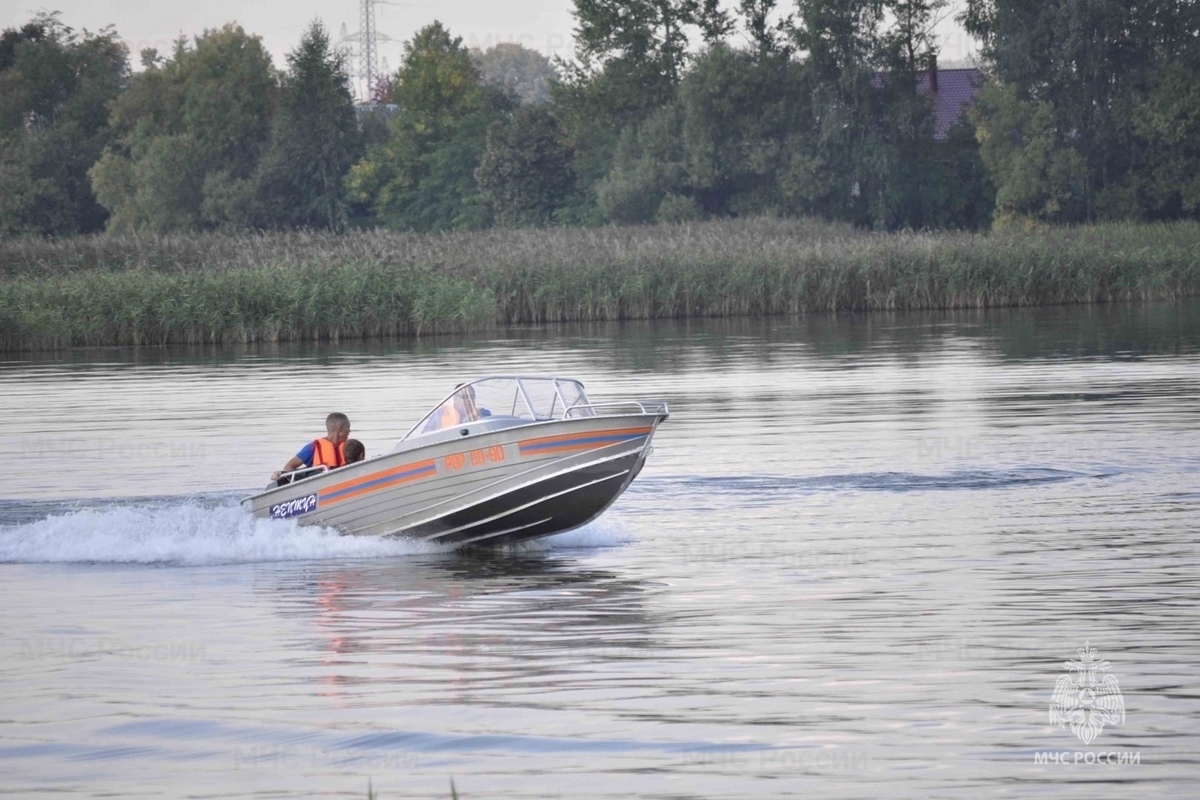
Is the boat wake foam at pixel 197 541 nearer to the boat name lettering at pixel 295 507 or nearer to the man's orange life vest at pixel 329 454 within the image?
the boat name lettering at pixel 295 507

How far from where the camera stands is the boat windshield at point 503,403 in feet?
52.7

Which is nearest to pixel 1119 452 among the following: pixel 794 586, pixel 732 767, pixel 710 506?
pixel 710 506

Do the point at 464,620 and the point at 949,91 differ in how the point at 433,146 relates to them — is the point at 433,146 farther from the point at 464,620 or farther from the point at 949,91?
the point at 464,620

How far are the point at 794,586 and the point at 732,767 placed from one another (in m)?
4.91

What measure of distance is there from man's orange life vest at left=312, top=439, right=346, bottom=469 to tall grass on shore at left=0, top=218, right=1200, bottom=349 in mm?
30361

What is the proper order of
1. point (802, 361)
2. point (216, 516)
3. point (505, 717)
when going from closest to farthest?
point (505, 717)
point (216, 516)
point (802, 361)

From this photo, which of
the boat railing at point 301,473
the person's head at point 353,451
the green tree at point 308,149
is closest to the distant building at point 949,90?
the green tree at point 308,149

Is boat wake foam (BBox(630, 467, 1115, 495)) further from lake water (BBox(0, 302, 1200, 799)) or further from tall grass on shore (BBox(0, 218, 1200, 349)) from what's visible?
tall grass on shore (BBox(0, 218, 1200, 349))

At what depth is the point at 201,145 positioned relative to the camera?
95.4 metres

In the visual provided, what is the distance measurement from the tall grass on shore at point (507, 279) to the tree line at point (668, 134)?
55.5ft

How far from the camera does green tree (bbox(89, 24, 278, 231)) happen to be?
93875mm

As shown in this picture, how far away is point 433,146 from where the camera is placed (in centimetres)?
9712

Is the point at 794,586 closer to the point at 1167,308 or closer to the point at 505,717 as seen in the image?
the point at 505,717

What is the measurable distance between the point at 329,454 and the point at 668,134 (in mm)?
70314
